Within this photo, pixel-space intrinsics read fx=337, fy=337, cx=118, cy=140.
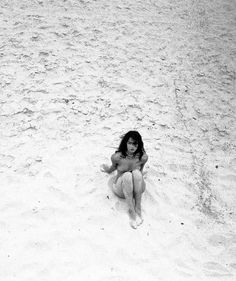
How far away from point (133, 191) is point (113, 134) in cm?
143

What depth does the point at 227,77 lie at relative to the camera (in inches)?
259

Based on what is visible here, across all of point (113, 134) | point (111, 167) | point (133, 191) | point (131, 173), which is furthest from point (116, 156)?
point (113, 134)

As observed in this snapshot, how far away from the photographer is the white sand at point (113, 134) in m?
3.36

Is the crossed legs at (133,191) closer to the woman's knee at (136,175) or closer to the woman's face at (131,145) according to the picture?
the woman's knee at (136,175)

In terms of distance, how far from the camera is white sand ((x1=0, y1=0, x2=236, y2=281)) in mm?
3361

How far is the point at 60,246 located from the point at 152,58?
4.46 m

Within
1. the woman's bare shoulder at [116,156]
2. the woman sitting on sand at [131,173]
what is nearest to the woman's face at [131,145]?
the woman sitting on sand at [131,173]

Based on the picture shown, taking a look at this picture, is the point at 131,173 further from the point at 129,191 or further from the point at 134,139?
the point at 134,139

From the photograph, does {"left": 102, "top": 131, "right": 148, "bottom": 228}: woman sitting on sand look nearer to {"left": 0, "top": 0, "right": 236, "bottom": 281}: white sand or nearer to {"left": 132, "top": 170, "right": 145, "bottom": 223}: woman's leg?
{"left": 132, "top": 170, "right": 145, "bottom": 223}: woman's leg

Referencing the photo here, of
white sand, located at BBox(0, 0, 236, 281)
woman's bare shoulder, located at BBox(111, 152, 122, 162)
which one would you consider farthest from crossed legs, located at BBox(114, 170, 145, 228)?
woman's bare shoulder, located at BBox(111, 152, 122, 162)

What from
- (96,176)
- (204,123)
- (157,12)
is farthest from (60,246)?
(157,12)

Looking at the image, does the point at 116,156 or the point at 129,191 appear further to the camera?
the point at 116,156

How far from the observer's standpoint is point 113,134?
5.01 meters

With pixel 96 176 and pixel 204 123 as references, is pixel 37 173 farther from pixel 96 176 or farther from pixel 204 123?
pixel 204 123
